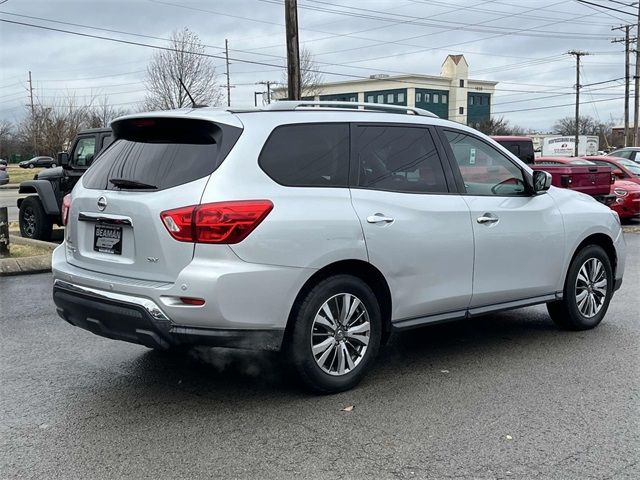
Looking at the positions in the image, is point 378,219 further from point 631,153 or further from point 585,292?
point 631,153

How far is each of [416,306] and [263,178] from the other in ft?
4.96

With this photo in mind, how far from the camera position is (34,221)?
39.9 feet

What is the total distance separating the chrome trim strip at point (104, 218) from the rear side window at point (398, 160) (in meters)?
1.57

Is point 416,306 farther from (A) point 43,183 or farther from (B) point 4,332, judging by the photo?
(A) point 43,183

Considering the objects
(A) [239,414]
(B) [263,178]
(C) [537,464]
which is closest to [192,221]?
(B) [263,178]

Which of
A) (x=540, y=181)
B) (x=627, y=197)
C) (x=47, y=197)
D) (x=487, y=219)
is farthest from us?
(x=627, y=197)

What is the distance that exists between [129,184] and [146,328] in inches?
38.0

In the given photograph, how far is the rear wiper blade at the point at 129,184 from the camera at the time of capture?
425 centimetres

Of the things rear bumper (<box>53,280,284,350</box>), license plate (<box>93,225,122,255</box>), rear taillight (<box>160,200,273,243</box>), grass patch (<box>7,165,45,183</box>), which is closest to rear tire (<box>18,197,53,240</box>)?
license plate (<box>93,225,122,255</box>)

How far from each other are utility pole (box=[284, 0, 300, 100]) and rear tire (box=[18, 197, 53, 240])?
19.8 feet

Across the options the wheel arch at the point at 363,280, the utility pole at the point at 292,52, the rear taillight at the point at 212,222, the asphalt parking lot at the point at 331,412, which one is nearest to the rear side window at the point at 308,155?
the rear taillight at the point at 212,222

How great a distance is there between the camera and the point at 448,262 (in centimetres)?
500

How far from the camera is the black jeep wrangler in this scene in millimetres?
10953

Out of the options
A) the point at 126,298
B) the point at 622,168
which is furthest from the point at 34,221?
the point at 622,168
